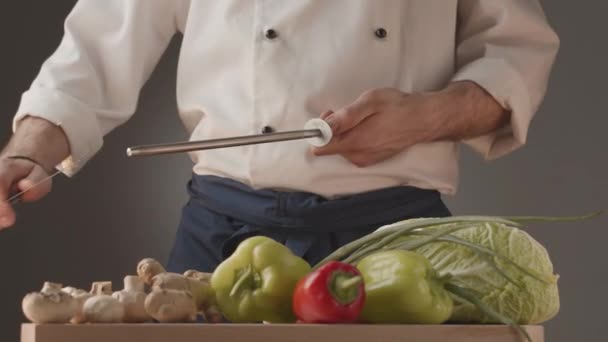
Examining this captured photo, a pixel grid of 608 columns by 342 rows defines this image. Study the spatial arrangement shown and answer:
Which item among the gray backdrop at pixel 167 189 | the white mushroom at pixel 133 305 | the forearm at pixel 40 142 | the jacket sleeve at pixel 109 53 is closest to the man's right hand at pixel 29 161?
the forearm at pixel 40 142

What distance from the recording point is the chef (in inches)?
58.2

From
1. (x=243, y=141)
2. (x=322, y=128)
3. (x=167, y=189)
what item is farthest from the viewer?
(x=167, y=189)

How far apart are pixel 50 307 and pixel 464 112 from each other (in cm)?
77

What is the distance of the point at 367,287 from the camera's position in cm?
100

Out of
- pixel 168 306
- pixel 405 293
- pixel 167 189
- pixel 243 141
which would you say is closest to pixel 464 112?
pixel 243 141

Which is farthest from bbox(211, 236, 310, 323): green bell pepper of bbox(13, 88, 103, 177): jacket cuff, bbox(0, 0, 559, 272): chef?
bbox(13, 88, 103, 177): jacket cuff

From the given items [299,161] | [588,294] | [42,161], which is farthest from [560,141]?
[42,161]

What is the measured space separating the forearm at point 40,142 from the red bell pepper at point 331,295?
0.56 meters

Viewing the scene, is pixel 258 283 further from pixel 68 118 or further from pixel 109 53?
pixel 109 53

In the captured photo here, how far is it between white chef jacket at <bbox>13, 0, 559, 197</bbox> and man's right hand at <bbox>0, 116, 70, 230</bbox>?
0.02 meters

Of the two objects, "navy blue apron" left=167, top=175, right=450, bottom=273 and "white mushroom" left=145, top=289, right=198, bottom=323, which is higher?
"white mushroom" left=145, top=289, right=198, bottom=323

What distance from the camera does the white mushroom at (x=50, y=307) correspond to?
0.88 m

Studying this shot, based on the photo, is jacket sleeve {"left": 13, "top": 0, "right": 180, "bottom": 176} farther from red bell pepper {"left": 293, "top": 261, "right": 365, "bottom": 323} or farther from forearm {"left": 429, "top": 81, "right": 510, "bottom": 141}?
red bell pepper {"left": 293, "top": 261, "right": 365, "bottom": 323}

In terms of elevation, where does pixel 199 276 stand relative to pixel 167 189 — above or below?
above
